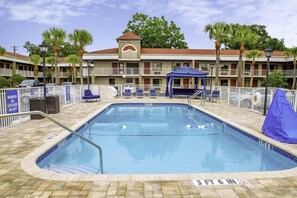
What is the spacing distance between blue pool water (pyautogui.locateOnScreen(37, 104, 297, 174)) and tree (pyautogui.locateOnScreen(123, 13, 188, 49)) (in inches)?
1238

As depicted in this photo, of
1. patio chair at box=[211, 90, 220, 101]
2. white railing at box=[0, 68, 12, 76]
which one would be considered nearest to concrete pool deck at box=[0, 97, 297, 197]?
patio chair at box=[211, 90, 220, 101]

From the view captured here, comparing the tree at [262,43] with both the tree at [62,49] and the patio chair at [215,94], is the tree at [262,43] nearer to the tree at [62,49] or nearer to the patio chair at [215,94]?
the patio chair at [215,94]

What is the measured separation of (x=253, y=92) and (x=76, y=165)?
10657 millimetres

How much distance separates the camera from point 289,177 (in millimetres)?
4098

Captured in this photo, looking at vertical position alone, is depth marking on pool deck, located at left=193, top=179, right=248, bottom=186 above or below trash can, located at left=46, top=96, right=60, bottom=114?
below

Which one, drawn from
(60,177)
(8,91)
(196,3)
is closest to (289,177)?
(60,177)

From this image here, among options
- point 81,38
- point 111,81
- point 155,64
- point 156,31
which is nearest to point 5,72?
point 81,38

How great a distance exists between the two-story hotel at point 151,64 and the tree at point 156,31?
9174 millimetres

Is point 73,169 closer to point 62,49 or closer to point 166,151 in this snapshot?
point 166,151

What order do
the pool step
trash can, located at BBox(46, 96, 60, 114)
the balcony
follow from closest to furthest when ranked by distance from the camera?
the pool step → trash can, located at BBox(46, 96, 60, 114) → the balcony

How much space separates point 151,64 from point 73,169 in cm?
2646

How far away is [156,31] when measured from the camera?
4031cm

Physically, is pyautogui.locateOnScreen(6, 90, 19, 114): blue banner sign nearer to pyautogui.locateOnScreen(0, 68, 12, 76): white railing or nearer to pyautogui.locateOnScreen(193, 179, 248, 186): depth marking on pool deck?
pyautogui.locateOnScreen(193, 179, 248, 186): depth marking on pool deck

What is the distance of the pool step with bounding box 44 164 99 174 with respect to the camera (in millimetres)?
5344
